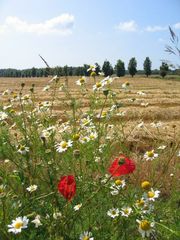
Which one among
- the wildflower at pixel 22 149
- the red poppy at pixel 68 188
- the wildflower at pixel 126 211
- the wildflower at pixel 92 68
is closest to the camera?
the red poppy at pixel 68 188

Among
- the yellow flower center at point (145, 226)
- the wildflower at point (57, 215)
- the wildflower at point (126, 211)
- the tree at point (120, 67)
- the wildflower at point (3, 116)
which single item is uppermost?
the wildflower at point (3, 116)

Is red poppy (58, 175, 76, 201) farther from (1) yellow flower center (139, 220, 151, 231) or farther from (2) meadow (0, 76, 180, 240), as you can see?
(1) yellow flower center (139, 220, 151, 231)

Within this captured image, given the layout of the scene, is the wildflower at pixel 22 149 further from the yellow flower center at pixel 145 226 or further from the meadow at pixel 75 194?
the yellow flower center at pixel 145 226

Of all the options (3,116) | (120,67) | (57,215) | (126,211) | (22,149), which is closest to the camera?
(57,215)

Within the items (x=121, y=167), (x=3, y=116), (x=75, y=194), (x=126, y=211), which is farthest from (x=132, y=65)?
(x=121, y=167)

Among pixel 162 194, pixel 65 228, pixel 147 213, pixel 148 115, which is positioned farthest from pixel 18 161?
pixel 148 115

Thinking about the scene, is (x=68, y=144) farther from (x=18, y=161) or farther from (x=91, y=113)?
(x=91, y=113)

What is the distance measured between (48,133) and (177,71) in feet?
3.00

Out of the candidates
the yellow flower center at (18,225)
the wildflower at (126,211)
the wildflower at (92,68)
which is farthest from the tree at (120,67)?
the yellow flower center at (18,225)

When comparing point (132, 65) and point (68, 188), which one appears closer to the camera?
point (68, 188)

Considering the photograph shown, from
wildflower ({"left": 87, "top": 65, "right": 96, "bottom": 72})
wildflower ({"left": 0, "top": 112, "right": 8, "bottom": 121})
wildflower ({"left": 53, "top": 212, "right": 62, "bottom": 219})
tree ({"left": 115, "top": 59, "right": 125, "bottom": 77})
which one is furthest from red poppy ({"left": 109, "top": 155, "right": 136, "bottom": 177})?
tree ({"left": 115, "top": 59, "right": 125, "bottom": 77})

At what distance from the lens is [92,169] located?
9.00 feet

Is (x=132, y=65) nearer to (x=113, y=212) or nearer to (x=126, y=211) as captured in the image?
(x=113, y=212)

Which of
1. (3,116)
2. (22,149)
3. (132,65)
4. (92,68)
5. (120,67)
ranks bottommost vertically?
(120,67)
